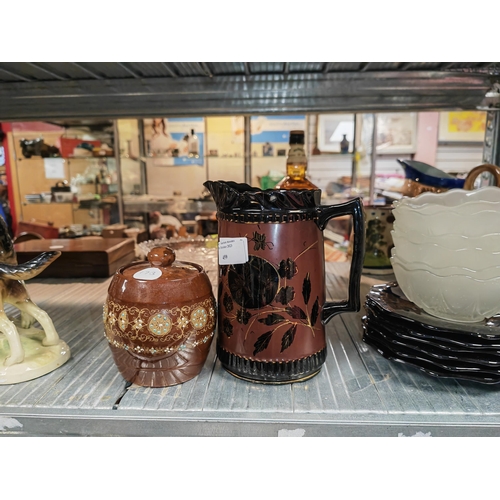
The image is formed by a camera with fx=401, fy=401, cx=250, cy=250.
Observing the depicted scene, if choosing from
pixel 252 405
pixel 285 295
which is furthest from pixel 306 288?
pixel 252 405

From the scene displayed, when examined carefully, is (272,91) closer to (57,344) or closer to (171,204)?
(57,344)

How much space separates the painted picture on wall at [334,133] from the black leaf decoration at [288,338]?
104 inches

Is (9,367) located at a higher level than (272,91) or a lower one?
lower

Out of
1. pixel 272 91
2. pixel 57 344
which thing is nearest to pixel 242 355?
pixel 57 344

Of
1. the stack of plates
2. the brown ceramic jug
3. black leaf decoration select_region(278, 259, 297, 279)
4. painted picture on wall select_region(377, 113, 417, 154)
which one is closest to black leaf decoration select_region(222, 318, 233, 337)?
the brown ceramic jug

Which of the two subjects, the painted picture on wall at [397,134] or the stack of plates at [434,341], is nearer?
the stack of plates at [434,341]

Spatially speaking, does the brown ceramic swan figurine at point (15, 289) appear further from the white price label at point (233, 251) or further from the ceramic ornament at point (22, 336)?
the white price label at point (233, 251)

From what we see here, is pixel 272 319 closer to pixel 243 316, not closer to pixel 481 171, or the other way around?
pixel 243 316

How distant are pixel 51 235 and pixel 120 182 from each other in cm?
57

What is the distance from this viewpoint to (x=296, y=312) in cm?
53

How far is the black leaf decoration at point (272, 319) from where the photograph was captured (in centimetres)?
52

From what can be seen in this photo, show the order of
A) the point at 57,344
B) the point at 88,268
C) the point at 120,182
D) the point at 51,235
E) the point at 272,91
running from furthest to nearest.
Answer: the point at 120,182, the point at 51,235, the point at 88,268, the point at 272,91, the point at 57,344

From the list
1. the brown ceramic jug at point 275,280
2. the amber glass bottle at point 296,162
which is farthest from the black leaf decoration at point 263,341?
the amber glass bottle at point 296,162

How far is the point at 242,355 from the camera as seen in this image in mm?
546
